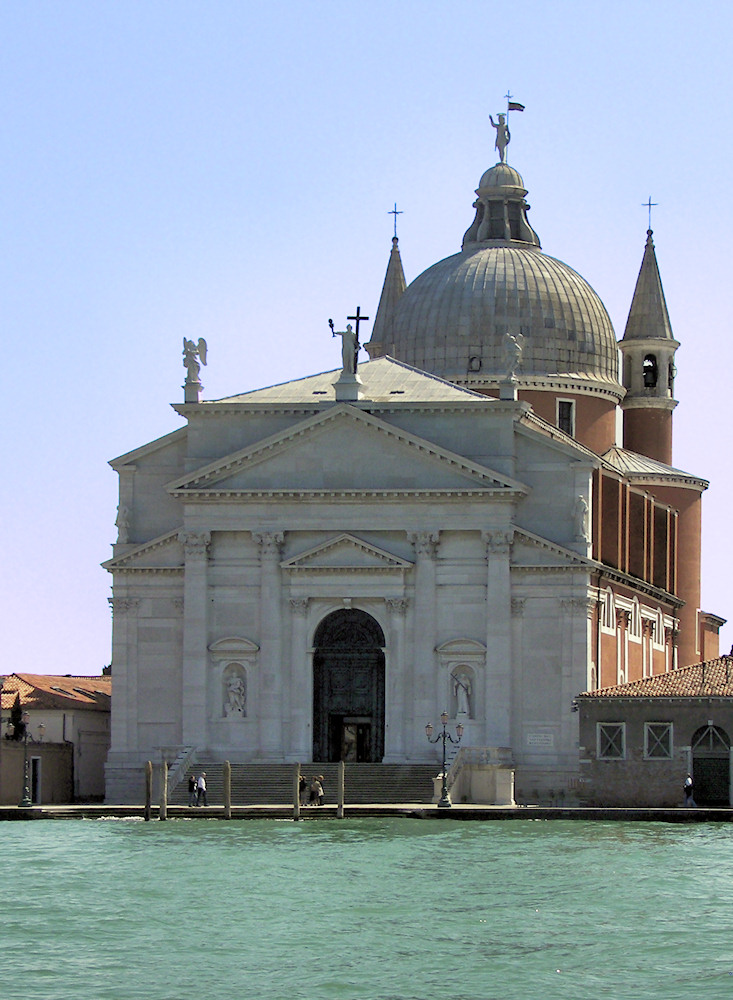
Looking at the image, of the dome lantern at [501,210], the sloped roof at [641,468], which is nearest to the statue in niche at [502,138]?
the dome lantern at [501,210]

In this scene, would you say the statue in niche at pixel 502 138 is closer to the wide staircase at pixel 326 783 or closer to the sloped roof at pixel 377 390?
the sloped roof at pixel 377 390

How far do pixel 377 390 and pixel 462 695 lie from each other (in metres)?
8.53

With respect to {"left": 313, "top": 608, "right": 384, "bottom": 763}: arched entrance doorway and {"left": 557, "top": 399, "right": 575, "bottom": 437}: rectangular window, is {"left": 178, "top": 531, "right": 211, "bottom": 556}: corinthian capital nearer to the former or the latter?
{"left": 313, "top": 608, "right": 384, "bottom": 763}: arched entrance doorway

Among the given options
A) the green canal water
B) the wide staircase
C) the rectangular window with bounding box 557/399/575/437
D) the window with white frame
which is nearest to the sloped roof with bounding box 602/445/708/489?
the rectangular window with bounding box 557/399/575/437

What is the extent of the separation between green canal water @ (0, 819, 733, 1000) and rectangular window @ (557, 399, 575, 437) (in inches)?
1002

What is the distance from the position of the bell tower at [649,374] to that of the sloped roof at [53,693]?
19.0 meters

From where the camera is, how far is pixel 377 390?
2552 inches

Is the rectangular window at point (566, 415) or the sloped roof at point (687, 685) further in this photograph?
the rectangular window at point (566, 415)

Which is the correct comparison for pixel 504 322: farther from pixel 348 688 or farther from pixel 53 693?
pixel 53 693

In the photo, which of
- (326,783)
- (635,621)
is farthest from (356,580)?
(635,621)

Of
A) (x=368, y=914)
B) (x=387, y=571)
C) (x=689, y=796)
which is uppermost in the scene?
(x=387, y=571)

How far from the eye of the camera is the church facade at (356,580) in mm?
61938

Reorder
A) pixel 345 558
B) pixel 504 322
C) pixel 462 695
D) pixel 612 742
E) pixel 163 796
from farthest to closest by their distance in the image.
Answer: pixel 504 322 < pixel 345 558 < pixel 462 695 < pixel 612 742 < pixel 163 796

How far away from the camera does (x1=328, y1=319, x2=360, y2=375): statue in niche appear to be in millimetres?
63625
